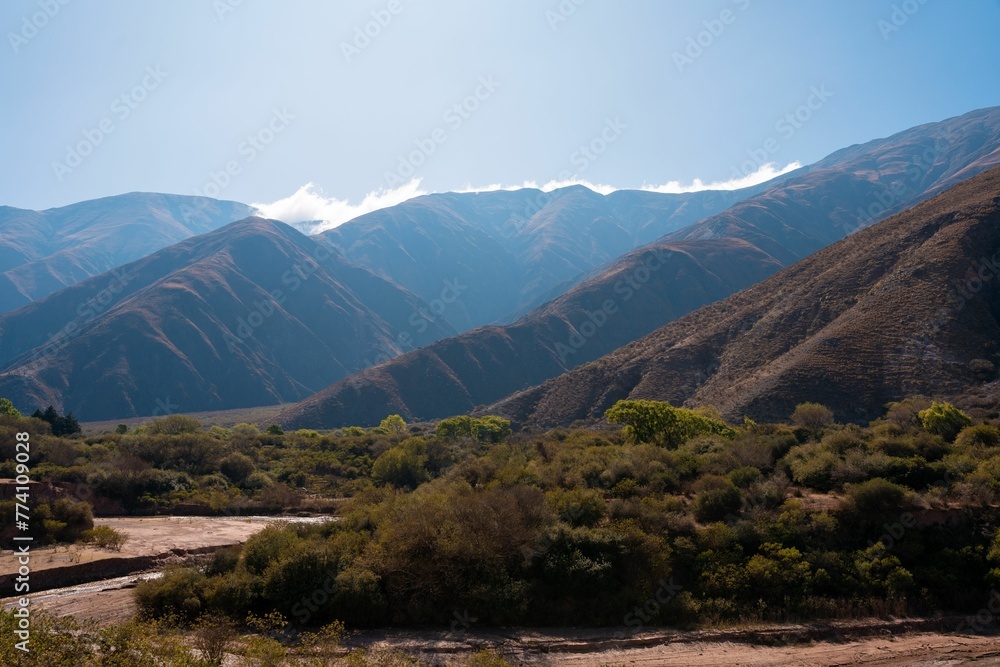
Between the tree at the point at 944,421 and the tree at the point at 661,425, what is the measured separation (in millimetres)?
10660

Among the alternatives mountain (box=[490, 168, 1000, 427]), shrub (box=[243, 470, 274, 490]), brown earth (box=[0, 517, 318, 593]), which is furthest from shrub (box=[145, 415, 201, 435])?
mountain (box=[490, 168, 1000, 427])

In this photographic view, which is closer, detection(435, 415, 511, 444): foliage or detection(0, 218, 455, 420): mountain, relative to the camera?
detection(435, 415, 511, 444): foliage

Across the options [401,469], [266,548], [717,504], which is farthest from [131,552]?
[717,504]

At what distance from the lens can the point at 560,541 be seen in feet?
76.8

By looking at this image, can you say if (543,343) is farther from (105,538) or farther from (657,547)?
(657,547)

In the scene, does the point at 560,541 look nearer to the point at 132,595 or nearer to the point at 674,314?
the point at 132,595

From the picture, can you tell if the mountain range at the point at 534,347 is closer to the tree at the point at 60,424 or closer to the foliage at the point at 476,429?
the foliage at the point at 476,429

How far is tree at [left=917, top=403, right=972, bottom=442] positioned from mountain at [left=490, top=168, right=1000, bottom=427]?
505 inches

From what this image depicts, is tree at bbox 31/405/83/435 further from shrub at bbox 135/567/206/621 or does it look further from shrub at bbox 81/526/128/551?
shrub at bbox 135/567/206/621

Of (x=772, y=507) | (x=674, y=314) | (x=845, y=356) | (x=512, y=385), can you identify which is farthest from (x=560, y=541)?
(x=674, y=314)

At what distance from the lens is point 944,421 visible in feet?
112

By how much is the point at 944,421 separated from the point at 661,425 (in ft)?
51.8

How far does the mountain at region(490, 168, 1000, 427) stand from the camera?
165 feet

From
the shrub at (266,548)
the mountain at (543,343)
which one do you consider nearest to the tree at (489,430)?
the shrub at (266,548)
